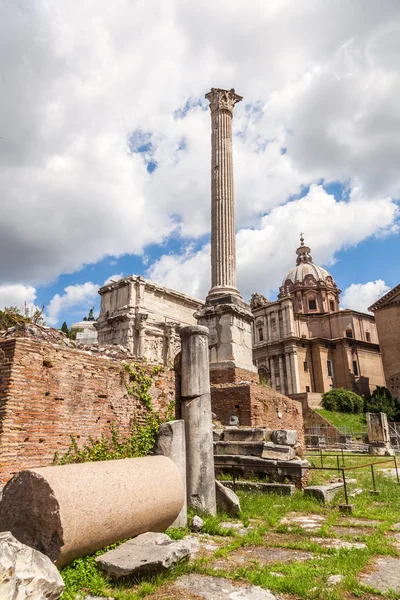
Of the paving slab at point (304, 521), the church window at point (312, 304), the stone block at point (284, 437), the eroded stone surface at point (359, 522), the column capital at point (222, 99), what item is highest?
the church window at point (312, 304)

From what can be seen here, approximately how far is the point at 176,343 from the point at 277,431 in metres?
22.9

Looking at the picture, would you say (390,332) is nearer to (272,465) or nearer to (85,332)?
(85,332)

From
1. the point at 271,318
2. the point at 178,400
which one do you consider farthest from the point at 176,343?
the point at 178,400

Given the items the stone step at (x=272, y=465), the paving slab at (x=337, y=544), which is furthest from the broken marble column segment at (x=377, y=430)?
the paving slab at (x=337, y=544)

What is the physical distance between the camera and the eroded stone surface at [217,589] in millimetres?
4066

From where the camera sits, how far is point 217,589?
4273 mm

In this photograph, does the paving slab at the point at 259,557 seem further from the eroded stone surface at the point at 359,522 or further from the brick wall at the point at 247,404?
the brick wall at the point at 247,404

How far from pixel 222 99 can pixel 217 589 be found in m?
17.1

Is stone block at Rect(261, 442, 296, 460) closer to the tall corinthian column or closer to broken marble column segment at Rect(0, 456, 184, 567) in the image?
broken marble column segment at Rect(0, 456, 184, 567)

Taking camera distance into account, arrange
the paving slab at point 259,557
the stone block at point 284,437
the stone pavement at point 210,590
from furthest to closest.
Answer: the stone block at point 284,437 → the paving slab at point 259,557 → the stone pavement at point 210,590

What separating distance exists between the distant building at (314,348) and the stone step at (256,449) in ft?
119

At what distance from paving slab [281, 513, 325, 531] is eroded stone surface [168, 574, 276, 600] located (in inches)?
101

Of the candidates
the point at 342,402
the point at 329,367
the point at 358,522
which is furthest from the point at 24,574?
the point at 329,367

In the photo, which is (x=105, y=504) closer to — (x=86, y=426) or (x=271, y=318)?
(x=86, y=426)
